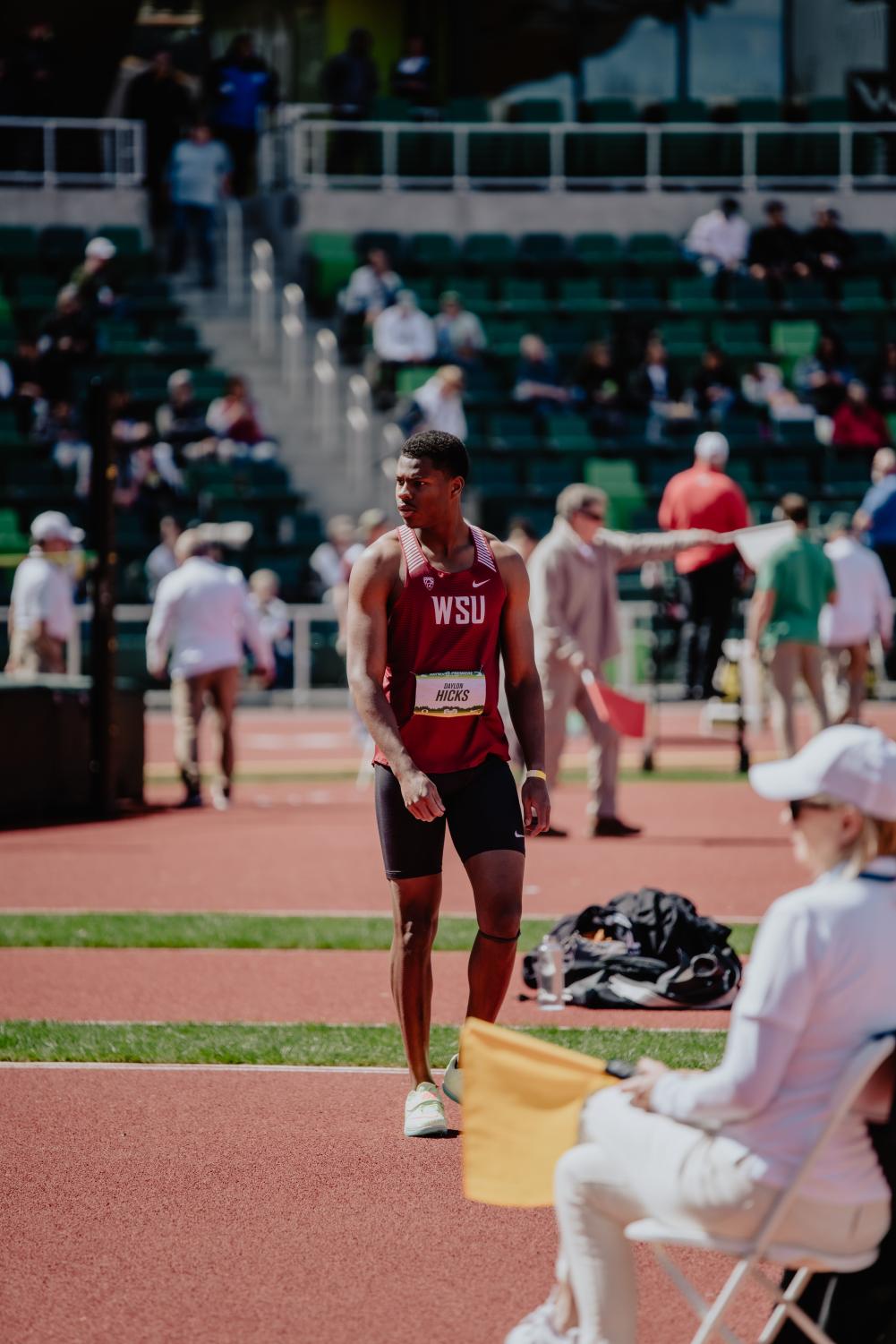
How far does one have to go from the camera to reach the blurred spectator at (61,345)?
25.2 metres

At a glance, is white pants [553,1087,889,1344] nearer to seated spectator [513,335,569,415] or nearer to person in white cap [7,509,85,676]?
person in white cap [7,509,85,676]

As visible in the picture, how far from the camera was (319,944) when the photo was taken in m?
10.0

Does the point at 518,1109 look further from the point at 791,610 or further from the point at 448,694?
the point at 791,610

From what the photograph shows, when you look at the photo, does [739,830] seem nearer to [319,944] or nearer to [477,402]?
[319,944]

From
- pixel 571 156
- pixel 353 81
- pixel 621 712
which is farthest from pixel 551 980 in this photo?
pixel 571 156

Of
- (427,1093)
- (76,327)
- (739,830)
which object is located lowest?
(739,830)

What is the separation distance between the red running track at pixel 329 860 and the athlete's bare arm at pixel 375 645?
4.73 m

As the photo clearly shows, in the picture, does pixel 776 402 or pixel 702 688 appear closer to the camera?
pixel 702 688

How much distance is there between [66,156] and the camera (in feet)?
103

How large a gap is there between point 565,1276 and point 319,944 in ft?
19.7

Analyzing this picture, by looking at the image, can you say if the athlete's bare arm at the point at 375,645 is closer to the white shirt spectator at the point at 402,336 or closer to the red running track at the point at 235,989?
the red running track at the point at 235,989

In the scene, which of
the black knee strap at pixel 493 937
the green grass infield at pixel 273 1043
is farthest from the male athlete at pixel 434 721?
the green grass infield at pixel 273 1043

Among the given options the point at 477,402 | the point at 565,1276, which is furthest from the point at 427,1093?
the point at 477,402

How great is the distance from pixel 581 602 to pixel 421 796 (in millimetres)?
7515
